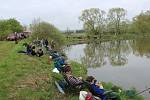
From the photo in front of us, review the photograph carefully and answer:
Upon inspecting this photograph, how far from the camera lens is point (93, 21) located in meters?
107

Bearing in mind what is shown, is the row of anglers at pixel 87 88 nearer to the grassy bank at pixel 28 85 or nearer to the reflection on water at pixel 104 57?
the grassy bank at pixel 28 85

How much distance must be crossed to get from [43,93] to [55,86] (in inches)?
56.0

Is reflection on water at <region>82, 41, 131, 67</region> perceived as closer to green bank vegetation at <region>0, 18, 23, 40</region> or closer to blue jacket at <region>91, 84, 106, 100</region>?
green bank vegetation at <region>0, 18, 23, 40</region>

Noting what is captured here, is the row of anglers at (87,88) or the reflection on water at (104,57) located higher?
the row of anglers at (87,88)

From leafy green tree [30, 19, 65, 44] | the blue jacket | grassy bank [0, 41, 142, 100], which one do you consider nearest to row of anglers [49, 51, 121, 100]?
the blue jacket

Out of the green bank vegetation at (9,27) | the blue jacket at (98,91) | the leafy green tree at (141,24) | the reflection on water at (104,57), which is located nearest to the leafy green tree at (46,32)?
the reflection on water at (104,57)

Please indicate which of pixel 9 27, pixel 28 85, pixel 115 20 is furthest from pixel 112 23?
pixel 28 85

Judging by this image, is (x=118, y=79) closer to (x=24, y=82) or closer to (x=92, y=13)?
(x=24, y=82)

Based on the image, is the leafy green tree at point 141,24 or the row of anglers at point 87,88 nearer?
the row of anglers at point 87,88

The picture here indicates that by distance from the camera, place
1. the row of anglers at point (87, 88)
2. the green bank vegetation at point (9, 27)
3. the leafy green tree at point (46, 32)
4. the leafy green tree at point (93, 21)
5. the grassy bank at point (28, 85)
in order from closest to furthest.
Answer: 1. the grassy bank at point (28, 85)
2. the row of anglers at point (87, 88)
3. the leafy green tree at point (46, 32)
4. the green bank vegetation at point (9, 27)
5. the leafy green tree at point (93, 21)

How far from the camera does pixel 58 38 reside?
50.3 metres

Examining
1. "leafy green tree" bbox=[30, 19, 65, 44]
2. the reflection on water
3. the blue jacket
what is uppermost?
"leafy green tree" bbox=[30, 19, 65, 44]

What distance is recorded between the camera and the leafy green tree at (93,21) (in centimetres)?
10519

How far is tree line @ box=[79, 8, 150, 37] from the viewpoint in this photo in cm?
10638
